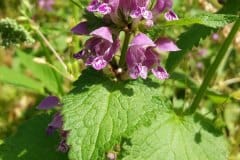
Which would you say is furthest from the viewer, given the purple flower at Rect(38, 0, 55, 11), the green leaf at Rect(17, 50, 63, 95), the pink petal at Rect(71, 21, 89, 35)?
the purple flower at Rect(38, 0, 55, 11)

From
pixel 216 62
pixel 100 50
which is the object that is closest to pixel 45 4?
pixel 216 62

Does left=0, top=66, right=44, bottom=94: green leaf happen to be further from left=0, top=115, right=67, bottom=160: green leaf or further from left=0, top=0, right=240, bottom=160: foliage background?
left=0, top=115, right=67, bottom=160: green leaf

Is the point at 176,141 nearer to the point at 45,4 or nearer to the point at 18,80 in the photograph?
the point at 18,80

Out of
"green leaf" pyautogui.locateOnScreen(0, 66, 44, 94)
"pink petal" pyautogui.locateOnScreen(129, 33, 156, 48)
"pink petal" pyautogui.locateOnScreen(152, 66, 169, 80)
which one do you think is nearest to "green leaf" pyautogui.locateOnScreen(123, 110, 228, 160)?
"pink petal" pyautogui.locateOnScreen(152, 66, 169, 80)

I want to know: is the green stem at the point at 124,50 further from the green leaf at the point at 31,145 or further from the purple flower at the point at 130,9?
the green leaf at the point at 31,145

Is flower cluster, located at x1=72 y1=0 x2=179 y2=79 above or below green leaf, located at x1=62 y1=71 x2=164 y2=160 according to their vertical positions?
above

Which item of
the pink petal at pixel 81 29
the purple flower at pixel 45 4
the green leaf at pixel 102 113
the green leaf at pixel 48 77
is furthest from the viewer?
the purple flower at pixel 45 4

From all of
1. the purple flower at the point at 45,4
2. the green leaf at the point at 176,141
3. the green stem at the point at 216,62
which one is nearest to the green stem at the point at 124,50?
the green leaf at the point at 176,141

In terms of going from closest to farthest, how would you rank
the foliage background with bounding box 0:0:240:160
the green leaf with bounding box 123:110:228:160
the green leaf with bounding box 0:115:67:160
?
the green leaf with bounding box 123:110:228:160 < the green leaf with bounding box 0:115:67:160 < the foliage background with bounding box 0:0:240:160

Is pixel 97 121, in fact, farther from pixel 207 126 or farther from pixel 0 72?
pixel 0 72
